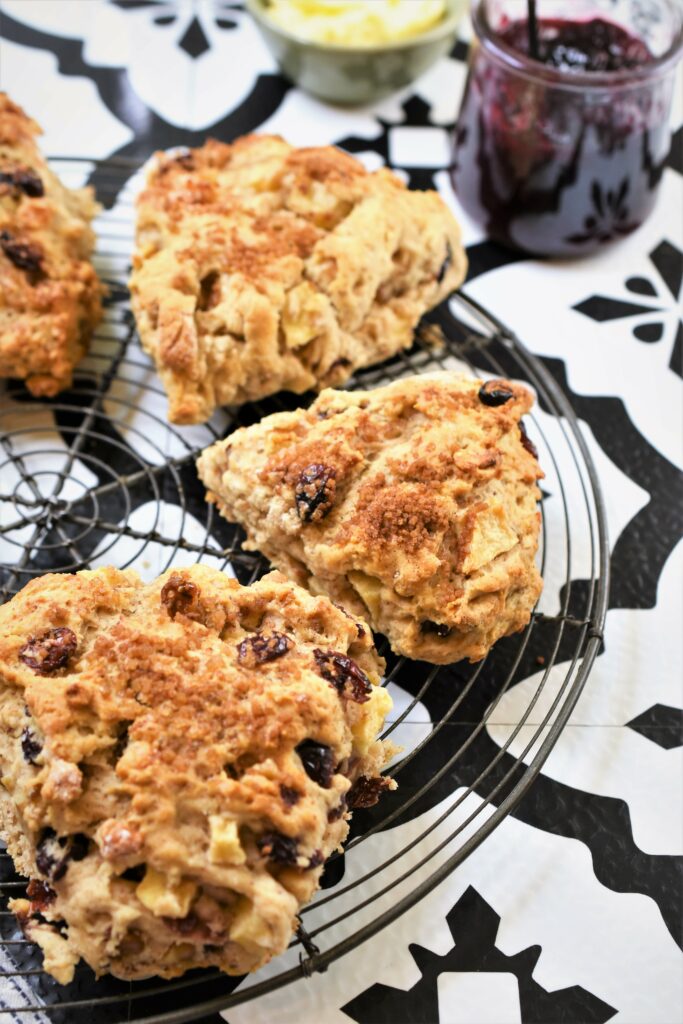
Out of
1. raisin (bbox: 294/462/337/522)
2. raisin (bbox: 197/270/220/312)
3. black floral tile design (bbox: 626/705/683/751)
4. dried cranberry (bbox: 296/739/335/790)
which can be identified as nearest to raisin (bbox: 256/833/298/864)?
dried cranberry (bbox: 296/739/335/790)

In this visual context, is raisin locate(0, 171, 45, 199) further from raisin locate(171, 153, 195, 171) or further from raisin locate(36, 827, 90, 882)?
raisin locate(36, 827, 90, 882)

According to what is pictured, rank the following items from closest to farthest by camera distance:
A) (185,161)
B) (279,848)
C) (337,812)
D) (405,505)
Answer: (279,848) < (337,812) < (405,505) < (185,161)

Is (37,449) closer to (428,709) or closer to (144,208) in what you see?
(144,208)

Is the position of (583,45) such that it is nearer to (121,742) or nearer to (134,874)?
(121,742)

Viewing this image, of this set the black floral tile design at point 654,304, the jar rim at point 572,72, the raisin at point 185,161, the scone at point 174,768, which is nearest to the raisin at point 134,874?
the scone at point 174,768

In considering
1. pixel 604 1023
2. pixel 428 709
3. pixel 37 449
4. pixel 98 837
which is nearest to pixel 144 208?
pixel 37 449

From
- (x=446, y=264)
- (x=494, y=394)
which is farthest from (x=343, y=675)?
(x=446, y=264)

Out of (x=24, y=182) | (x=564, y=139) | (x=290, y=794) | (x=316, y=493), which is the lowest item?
(x=290, y=794)

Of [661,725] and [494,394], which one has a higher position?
[494,394]
